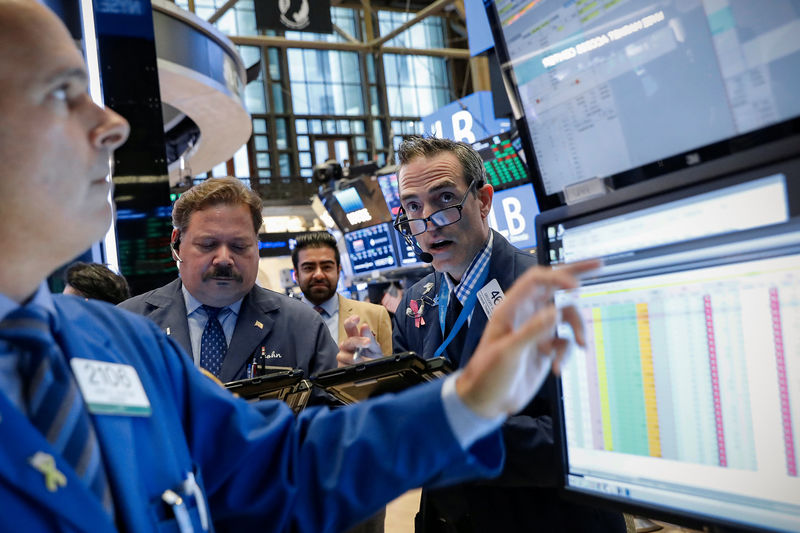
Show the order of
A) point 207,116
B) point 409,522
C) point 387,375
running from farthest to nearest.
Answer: point 207,116 < point 409,522 < point 387,375

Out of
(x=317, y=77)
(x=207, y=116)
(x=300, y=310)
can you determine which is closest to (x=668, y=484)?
(x=300, y=310)

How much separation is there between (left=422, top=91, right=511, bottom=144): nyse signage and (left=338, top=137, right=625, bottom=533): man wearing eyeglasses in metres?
5.70

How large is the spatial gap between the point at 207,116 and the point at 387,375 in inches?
248

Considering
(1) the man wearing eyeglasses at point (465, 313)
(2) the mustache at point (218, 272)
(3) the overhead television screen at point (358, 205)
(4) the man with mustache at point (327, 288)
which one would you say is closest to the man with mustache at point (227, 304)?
(2) the mustache at point (218, 272)

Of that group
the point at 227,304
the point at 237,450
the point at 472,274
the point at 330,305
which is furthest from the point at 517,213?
the point at 237,450

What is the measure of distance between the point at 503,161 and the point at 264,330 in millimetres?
4547

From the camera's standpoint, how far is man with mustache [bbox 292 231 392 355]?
475 centimetres

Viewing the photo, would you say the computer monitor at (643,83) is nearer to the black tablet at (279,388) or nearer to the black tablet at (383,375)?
the black tablet at (383,375)

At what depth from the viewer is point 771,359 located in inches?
32.9

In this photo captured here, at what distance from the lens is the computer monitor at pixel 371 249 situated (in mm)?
9367

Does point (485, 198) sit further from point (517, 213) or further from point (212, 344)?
point (517, 213)

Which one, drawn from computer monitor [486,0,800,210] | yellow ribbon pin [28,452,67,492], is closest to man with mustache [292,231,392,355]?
computer monitor [486,0,800,210]

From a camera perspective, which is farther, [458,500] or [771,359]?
[458,500]

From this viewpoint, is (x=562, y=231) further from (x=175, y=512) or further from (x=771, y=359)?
(x=175, y=512)
